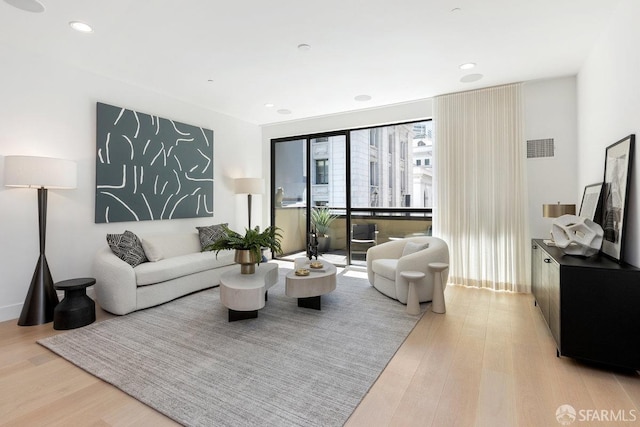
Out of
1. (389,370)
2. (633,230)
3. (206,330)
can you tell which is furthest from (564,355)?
(206,330)

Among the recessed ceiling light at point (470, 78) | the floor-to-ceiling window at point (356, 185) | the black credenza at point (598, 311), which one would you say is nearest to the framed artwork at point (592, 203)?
the black credenza at point (598, 311)

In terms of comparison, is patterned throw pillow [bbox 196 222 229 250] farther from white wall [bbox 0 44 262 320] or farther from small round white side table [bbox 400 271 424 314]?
small round white side table [bbox 400 271 424 314]

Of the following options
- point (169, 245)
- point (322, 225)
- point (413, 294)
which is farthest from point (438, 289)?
point (169, 245)

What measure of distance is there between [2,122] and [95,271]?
5.91 feet

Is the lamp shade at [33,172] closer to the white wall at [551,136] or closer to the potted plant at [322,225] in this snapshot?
the potted plant at [322,225]

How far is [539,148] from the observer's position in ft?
13.4

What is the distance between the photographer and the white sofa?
3.32 m

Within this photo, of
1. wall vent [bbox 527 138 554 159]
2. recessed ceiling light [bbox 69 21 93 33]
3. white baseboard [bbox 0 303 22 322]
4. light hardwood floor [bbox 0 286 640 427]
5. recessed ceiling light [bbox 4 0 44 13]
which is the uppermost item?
recessed ceiling light [bbox 69 21 93 33]

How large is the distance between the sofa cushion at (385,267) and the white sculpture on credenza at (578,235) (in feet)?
5.40

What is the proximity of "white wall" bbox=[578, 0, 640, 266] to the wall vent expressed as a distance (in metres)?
0.36

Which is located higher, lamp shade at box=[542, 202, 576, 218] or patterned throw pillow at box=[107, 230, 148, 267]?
lamp shade at box=[542, 202, 576, 218]

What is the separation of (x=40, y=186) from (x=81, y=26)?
1592 mm

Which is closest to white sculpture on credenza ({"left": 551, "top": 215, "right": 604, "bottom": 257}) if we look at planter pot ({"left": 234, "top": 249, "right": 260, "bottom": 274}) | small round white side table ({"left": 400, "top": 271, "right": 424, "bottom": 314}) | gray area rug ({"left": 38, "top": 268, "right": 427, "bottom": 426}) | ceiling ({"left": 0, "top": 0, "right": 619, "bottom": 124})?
small round white side table ({"left": 400, "top": 271, "right": 424, "bottom": 314})

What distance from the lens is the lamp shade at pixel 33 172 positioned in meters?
2.96
